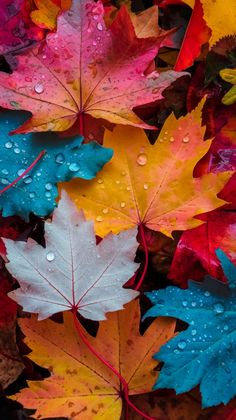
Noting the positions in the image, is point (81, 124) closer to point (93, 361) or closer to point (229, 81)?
point (229, 81)

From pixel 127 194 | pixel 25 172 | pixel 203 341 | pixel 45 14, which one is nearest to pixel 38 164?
pixel 25 172

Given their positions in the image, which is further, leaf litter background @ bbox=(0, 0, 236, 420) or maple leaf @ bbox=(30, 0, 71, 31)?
maple leaf @ bbox=(30, 0, 71, 31)

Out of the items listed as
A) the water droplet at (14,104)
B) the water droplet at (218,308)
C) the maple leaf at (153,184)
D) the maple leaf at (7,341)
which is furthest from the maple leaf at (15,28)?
the water droplet at (218,308)

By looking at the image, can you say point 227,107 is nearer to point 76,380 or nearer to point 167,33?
point 167,33

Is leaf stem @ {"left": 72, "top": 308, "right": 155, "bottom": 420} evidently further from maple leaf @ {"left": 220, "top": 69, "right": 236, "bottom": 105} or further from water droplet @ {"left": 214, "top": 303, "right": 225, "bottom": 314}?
maple leaf @ {"left": 220, "top": 69, "right": 236, "bottom": 105}

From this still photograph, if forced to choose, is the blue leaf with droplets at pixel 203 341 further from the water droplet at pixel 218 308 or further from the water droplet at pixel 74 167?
the water droplet at pixel 74 167

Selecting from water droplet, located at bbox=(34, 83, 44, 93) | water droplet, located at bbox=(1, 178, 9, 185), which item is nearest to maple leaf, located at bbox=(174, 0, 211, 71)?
water droplet, located at bbox=(34, 83, 44, 93)
